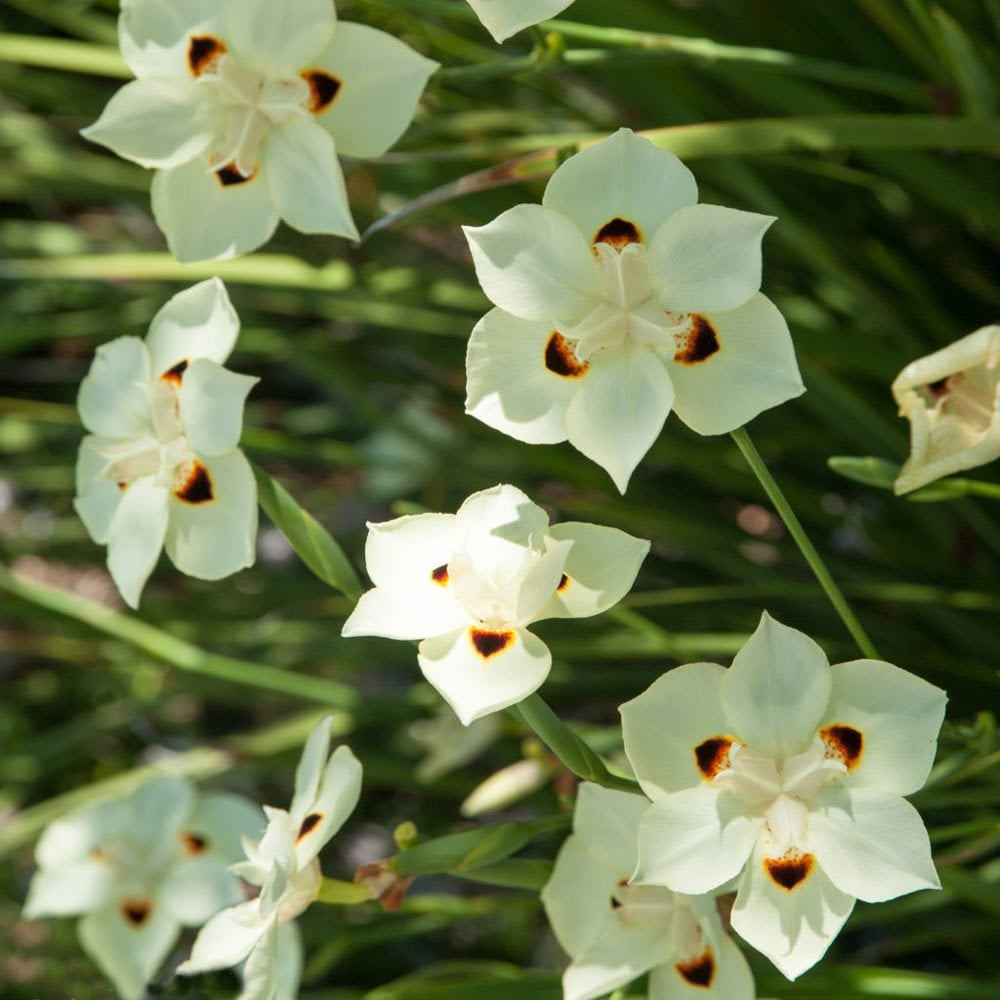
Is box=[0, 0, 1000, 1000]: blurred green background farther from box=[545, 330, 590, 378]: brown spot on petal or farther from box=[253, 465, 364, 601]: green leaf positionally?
box=[545, 330, 590, 378]: brown spot on petal


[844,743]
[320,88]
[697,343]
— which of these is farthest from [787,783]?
[320,88]

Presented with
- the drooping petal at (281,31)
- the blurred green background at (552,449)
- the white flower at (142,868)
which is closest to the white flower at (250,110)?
the drooping petal at (281,31)

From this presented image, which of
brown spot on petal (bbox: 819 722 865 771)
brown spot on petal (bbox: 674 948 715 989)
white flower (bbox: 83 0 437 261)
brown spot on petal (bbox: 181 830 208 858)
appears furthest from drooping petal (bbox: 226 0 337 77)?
brown spot on petal (bbox: 181 830 208 858)

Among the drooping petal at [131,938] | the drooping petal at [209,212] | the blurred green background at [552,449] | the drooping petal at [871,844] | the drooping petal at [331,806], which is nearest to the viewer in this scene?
the drooping petal at [871,844]

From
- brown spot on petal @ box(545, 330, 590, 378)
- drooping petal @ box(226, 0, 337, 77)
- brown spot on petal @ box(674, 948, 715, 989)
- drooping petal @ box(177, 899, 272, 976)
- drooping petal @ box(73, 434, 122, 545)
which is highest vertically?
drooping petal @ box(226, 0, 337, 77)

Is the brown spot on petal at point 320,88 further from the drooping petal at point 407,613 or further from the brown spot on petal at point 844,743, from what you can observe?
the brown spot on petal at point 844,743

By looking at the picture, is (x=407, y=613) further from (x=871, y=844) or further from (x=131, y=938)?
(x=131, y=938)

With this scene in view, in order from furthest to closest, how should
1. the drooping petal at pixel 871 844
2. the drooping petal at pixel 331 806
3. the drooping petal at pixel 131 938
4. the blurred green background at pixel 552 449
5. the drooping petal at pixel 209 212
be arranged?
the drooping petal at pixel 131 938, the blurred green background at pixel 552 449, the drooping petal at pixel 209 212, the drooping petal at pixel 331 806, the drooping petal at pixel 871 844
